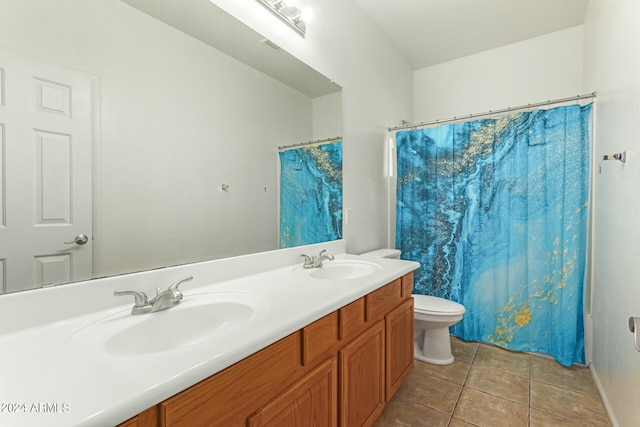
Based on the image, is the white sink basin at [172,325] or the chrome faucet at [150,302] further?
the chrome faucet at [150,302]

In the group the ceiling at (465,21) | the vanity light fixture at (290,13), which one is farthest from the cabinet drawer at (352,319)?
the ceiling at (465,21)

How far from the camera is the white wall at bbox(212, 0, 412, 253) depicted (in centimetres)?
177

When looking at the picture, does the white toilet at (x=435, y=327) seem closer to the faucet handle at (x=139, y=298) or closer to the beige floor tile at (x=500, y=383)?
the beige floor tile at (x=500, y=383)

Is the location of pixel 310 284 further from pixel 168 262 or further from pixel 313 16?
pixel 313 16

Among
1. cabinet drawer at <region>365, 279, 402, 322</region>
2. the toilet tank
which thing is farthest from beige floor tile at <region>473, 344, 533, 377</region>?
cabinet drawer at <region>365, 279, 402, 322</region>

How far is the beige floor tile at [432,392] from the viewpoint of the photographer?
1.65 metres

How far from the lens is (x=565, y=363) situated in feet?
6.56

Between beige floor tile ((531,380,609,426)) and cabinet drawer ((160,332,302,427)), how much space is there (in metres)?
1.61

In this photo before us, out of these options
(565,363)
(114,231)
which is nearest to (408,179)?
(565,363)

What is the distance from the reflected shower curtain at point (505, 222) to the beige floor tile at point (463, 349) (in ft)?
0.15

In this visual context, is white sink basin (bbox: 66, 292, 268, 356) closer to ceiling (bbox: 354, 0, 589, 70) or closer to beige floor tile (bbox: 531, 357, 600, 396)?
beige floor tile (bbox: 531, 357, 600, 396)

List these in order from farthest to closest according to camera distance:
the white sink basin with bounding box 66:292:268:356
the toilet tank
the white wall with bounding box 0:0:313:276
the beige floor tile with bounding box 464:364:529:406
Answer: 1. the toilet tank
2. the beige floor tile with bounding box 464:364:529:406
3. the white wall with bounding box 0:0:313:276
4. the white sink basin with bounding box 66:292:268:356

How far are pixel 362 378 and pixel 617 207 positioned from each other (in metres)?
1.51

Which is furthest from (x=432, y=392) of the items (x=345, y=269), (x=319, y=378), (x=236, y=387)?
(x=236, y=387)
